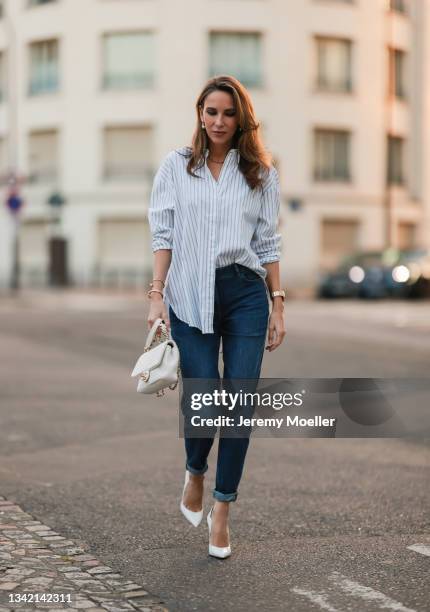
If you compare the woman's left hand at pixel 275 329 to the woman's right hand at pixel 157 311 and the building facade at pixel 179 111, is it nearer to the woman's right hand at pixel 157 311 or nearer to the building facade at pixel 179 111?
the woman's right hand at pixel 157 311

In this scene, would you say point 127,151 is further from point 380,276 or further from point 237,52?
point 380,276

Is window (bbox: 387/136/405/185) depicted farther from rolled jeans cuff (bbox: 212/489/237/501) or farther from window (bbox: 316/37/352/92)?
rolled jeans cuff (bbox: 212/489/237/501)

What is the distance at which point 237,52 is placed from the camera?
42.1 m

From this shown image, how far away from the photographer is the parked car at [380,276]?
30.0 meters

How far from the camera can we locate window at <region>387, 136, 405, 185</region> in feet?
146

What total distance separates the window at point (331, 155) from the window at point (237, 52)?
3.35 m

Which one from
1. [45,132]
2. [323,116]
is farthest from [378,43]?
[45,132]

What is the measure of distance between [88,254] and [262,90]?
915 centimetres

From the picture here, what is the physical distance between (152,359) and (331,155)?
39.6 metres

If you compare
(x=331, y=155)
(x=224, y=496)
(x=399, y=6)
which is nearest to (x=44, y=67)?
(x=331, y=155)

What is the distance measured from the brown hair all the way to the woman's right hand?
21.4 inches

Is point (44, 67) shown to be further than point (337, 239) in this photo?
Yes

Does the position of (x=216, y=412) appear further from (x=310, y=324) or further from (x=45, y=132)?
(x=45, y=132)

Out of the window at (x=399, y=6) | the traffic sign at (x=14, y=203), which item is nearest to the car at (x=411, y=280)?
the traffic sign at (x=14, y=203)
